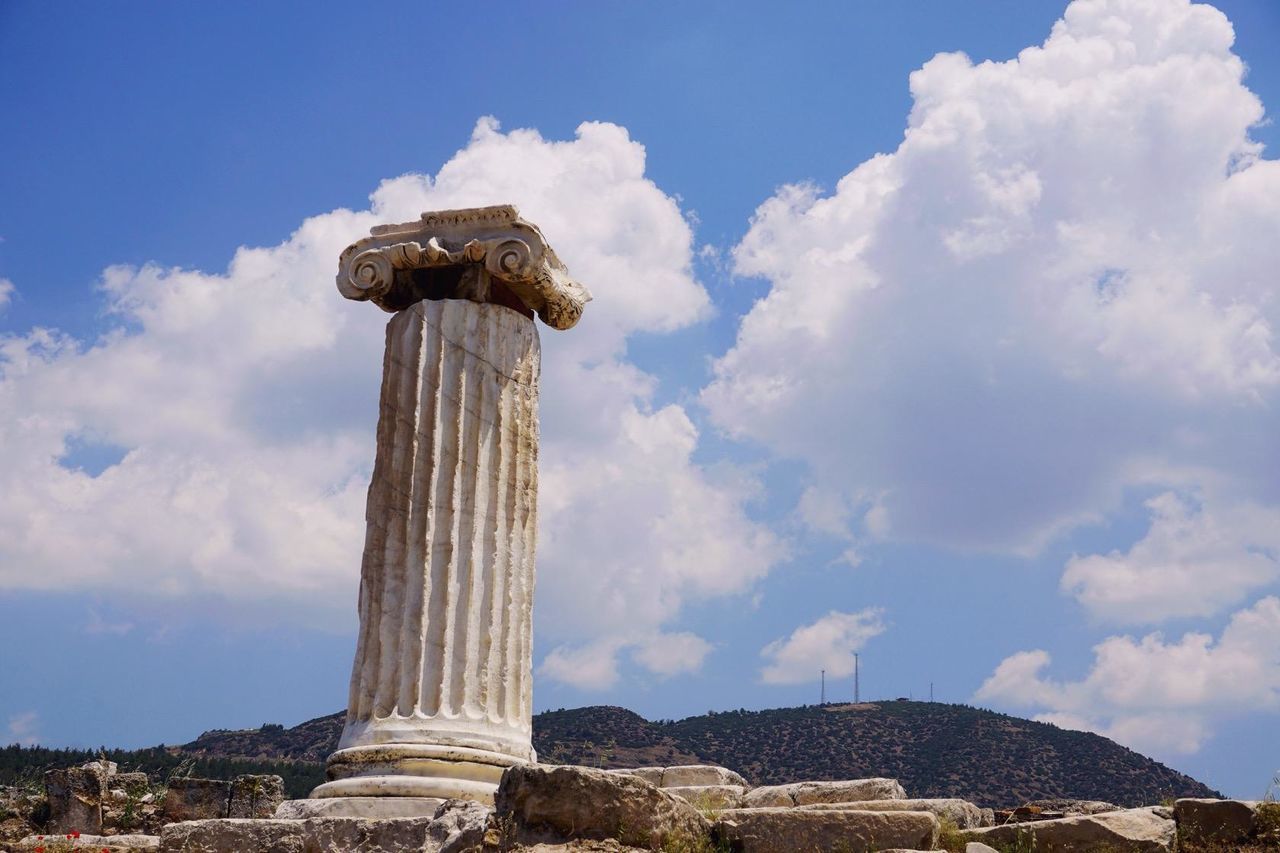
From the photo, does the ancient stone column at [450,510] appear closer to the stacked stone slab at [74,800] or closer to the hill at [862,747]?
the stacked stone slab at [74,800]

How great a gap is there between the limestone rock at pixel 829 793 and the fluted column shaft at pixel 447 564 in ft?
6.82

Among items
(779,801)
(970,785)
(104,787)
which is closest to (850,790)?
(779,801)

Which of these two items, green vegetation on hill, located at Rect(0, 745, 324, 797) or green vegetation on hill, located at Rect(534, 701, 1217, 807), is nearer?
green vegetation on hill, located at Rect(0, 745, 324, 797)

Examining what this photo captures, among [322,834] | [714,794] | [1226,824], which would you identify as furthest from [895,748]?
[322,834]

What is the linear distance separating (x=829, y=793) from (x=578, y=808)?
11.8 ft

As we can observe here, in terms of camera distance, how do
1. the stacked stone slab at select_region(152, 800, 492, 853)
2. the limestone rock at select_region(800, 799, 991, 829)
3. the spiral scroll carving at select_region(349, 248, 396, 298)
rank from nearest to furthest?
the stacked stone slab at select_region(152, 800, 492, 853)
the limestone rock at select_region(800, 799, 991, 829)
the spiral scroll carving at select_region(349, 248, 396, 298)

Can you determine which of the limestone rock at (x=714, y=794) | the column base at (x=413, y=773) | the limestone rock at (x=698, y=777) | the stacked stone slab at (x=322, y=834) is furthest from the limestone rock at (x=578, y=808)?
the limestone rock at (x=698, y=777)

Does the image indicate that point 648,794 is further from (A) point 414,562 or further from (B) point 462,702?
(A) point 414,562

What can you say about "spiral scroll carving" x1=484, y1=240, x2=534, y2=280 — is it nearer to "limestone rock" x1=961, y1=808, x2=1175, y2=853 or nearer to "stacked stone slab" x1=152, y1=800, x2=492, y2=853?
"stacked stone slab" x1=152, y1=800, x2=492, y2=853

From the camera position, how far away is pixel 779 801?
9.16 metres

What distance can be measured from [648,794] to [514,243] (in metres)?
4.11

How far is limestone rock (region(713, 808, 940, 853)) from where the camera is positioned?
6391 millimetres

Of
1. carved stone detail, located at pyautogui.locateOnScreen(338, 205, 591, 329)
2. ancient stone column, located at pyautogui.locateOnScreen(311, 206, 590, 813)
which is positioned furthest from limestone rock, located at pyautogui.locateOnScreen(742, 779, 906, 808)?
carved stone detail, located at pyautogui.locateOnScreen(338, 205, 591, 329)

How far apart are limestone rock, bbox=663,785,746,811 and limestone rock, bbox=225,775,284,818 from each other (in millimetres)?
5529
